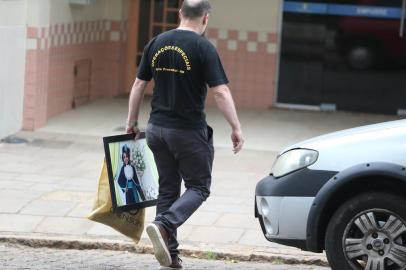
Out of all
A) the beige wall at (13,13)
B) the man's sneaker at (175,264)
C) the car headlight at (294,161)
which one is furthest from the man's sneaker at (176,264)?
the beige wall at (13,13)

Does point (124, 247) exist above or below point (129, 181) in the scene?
below

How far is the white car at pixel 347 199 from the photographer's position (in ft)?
19.5

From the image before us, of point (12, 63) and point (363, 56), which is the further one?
point (363, 56)

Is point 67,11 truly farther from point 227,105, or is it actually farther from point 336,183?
point 336,183

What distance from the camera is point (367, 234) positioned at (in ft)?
19.6

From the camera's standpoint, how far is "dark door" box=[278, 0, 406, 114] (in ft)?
46.6

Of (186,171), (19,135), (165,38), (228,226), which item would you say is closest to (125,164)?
(186,171)

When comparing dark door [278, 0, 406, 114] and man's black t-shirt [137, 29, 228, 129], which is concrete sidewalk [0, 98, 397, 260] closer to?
dark door [278, 0, 406, 114]

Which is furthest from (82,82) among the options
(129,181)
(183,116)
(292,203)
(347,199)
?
(347,199)

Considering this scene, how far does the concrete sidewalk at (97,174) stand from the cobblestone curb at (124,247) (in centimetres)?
8

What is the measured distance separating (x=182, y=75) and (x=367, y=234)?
1.61 metres

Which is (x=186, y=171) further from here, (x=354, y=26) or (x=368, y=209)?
(x=354, y=26)

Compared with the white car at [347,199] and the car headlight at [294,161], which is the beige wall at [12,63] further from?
the white car at [347,199]

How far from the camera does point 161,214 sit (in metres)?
6.42
